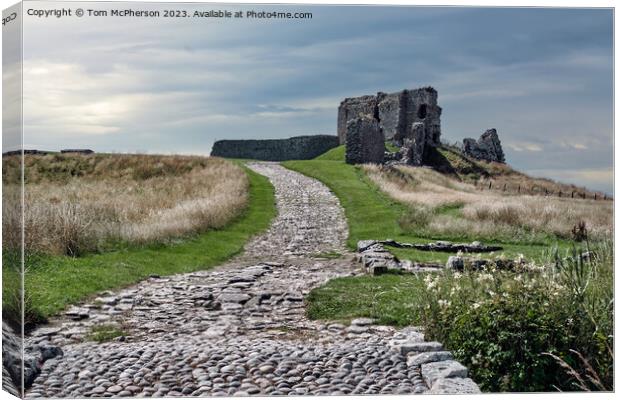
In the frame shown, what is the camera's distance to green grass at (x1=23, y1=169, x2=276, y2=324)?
11.4 metres

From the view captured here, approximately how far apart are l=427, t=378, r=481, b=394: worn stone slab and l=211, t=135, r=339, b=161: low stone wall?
115 ft

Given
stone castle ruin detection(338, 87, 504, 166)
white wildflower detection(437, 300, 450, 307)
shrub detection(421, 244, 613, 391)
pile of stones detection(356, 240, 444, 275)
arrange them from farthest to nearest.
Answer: stone castle ruin detection(338, 87, 504, 166) → pile of stones detection(356, 240, 444, 275) → white wildflower detection(437, 300, 450, 307) → shrub detection(421, 244, 613, 391)

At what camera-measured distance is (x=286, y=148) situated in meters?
48.6

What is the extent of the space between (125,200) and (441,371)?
10.6 m

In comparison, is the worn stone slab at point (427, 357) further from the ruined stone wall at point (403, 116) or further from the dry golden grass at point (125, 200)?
the ruined stone wall at point (403, 116)

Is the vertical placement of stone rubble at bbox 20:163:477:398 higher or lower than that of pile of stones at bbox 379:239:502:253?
lower

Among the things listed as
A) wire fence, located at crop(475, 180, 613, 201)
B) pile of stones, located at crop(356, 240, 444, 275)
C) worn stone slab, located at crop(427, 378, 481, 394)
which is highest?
wire fence, located at crop(475, 180, 613, 201)

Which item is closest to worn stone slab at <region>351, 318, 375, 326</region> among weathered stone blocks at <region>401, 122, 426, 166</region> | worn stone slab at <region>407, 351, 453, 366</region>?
worn stone slab at <region>407, 351, 453, 366</region>

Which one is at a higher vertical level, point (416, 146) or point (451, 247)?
point (416, 146)

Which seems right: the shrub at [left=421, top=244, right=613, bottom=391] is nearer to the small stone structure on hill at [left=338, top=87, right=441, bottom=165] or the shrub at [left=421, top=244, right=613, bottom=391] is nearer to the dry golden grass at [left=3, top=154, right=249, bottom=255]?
the dry golden grass at [left=3, top=154, right=249, bottom=255]

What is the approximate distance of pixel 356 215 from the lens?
42.1ft

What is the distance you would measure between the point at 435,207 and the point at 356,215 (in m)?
1.82

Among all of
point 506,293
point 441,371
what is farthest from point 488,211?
point 441,371

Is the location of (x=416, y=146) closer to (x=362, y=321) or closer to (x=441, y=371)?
(x=362, y=321)
